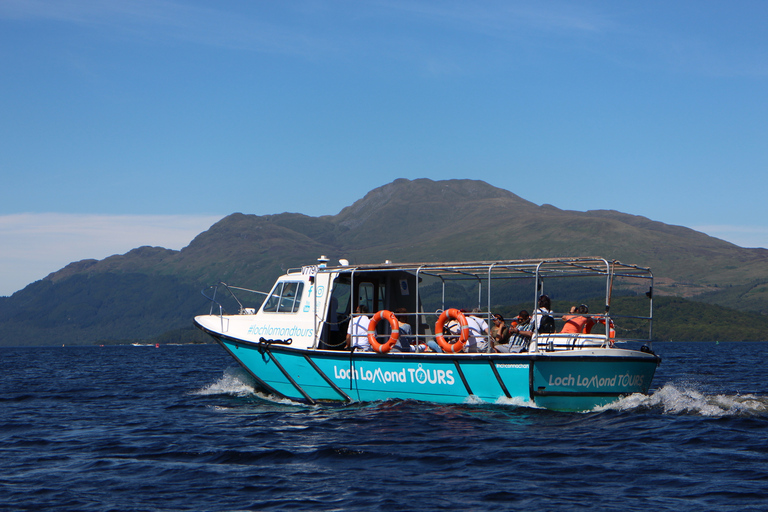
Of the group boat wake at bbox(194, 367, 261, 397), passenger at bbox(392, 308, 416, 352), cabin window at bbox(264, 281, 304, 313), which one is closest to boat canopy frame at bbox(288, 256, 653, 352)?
passenger at bbox(392, 308, 416, 352)

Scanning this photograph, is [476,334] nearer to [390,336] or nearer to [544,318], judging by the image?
[544,318]

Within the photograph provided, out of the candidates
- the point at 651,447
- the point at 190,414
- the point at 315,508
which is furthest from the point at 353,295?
the point at 315,508

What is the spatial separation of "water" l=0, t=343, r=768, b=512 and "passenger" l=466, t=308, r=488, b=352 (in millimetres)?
1418

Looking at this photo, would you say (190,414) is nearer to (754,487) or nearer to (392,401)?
(392,401)

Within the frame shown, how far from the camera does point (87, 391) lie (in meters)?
24.4

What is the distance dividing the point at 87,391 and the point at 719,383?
2132 cm

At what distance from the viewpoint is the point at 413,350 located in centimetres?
1598

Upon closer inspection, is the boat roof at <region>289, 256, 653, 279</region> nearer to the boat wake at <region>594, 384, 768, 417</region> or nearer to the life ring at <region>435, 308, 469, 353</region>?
the life ring at <region>435, 308, 469, 353</region>

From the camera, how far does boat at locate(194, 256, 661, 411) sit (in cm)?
1378

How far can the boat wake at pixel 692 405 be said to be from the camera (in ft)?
46.6

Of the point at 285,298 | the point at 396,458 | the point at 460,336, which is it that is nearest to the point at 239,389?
the point at 285,298

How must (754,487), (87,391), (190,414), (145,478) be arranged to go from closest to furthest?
1. (754,487)
2. (145,478)
3. (190,414)
4. (87,391)

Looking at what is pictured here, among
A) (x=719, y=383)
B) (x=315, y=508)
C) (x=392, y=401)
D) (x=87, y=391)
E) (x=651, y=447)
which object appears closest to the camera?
(x=315, y=508)

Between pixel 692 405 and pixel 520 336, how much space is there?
386 centimetres
